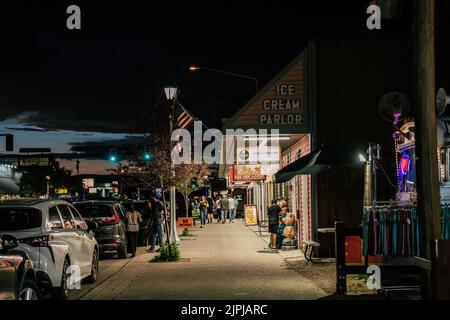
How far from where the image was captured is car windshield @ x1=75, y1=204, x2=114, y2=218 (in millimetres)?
19188

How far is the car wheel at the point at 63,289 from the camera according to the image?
10688mm

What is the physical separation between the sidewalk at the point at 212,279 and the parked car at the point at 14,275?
331 centimetres

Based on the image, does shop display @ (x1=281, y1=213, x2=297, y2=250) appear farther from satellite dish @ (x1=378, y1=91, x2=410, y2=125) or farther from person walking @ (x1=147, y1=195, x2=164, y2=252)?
satellite dish @ (x1=378, y1=91, x2=410, y2=125)

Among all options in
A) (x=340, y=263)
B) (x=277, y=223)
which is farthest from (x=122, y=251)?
(x=340, y=263)

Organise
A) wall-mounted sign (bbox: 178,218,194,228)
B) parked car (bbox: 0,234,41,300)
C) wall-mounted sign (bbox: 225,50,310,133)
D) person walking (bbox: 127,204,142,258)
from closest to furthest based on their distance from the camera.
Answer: parked car (bbox: 0,234,41,300) → wall-mounted sign (bbox: 225,50,310,133) → person walking (bbox: 127,204,142,258) → wall-mounted sign (bbox: 178,218,194,228)

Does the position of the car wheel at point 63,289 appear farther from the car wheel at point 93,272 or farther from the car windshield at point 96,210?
the car windshield at point 96,210

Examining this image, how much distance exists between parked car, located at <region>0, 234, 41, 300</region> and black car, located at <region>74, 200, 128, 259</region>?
34.3 feet

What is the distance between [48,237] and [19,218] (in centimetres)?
78

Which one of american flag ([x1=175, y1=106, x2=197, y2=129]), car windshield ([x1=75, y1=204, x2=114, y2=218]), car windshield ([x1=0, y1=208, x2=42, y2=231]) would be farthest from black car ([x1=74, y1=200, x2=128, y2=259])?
car windshield ([x1=0, y1=208, x2=42, y2=231])

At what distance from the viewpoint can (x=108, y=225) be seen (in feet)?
62.1

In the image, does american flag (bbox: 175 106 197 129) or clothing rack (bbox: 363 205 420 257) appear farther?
american flag (bbox: 175 106 197 129)

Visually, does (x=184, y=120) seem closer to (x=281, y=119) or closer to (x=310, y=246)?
(x=281, y=119)

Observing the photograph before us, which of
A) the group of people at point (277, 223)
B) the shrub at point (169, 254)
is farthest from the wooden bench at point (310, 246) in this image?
the shrub at point (169, 254)
